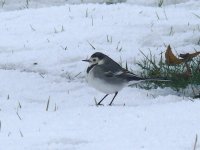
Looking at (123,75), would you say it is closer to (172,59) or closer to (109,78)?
(109,78)

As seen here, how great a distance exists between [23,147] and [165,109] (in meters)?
1.49

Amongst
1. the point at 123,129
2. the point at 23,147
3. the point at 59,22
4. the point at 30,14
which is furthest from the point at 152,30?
the point at 23,147

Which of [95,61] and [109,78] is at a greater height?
[95,61]

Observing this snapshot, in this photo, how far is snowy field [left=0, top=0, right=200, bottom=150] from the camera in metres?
4.70

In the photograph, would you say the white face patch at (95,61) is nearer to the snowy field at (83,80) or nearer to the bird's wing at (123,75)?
the bird's wing at (123,75)

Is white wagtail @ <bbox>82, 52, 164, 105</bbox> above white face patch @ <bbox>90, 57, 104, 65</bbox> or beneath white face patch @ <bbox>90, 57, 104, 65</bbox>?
beneath

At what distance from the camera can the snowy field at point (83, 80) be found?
185 inches

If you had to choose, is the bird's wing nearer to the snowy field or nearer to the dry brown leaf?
the snowy field

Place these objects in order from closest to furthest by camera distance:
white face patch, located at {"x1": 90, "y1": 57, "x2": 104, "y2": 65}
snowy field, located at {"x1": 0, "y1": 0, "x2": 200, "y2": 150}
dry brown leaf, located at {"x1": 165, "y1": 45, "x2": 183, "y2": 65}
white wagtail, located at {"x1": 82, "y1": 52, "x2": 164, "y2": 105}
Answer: snowy field, located at {"x1": 0, "y1": 0, "x2": 200, "y2": 150}
white wagtail, located at {"x1": 82, "y1": 52, "x2": 164, "y2": 105}
white face patch, located at {"x1": 90, "y1": 57, "x2": 104, "y2": 65}
dry brown leaf, located at {"x1": 165, "y1": 45, "x2": 183, "y2": 65}

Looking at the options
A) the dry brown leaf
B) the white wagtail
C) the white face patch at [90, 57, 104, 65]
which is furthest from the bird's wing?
the dry brown leaf

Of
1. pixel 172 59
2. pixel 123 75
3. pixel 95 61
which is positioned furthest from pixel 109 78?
pixel 172 59

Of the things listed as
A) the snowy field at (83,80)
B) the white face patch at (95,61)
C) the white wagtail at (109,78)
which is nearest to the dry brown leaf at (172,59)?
the snowy field at (83,80)

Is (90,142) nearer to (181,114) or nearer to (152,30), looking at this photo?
(181,114)

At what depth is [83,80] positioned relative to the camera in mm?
7094
